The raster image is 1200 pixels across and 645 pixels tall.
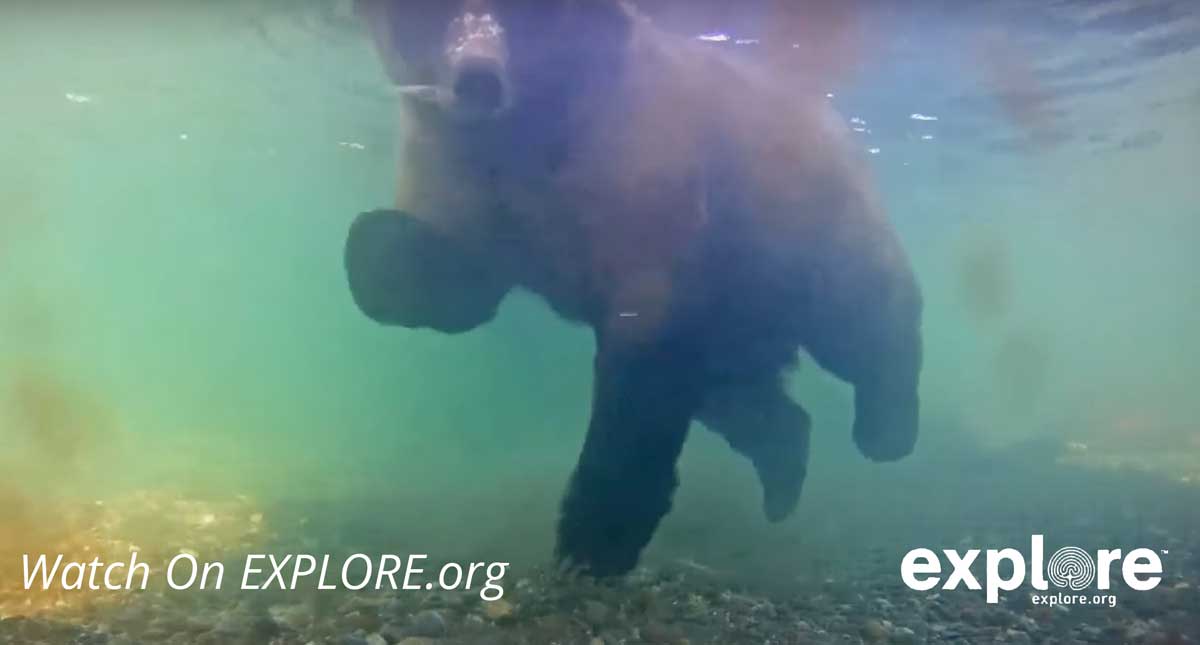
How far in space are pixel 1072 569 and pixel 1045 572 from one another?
147 millimetres

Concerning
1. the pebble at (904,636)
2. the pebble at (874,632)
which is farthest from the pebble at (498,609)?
the pebble at (904,636)

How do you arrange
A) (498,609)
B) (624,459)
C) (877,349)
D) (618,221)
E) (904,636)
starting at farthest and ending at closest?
(877,349)
(618,221)
(624,459)
(498,609)
(904,636)

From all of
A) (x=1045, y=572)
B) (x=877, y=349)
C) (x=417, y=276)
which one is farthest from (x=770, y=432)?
(x=417, y=276)

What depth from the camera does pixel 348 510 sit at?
8.45 metres

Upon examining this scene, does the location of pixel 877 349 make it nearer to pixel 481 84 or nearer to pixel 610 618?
pixel 610 618

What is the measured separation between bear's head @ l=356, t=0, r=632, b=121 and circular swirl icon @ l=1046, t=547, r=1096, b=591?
405cm

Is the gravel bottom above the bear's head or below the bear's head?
below

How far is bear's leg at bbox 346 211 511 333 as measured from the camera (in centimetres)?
590

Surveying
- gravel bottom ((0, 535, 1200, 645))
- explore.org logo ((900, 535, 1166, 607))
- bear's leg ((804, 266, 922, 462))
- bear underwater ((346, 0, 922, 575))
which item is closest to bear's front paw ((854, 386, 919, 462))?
bear's leg ((804, 266, 922, 462))

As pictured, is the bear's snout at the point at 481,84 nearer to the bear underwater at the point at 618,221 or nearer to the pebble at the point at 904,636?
the bear underwater at the point at 618,221

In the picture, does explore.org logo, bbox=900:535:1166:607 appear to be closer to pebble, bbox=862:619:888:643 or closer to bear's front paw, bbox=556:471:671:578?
pebble, bbox=862:619:888:643

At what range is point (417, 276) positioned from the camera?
6.04 meters

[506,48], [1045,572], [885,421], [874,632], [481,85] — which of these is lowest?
[874,632]

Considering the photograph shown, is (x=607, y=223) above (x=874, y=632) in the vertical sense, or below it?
above
